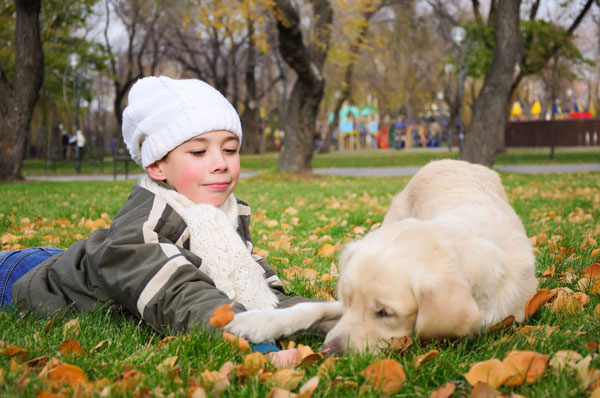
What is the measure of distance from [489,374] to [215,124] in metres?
1.96

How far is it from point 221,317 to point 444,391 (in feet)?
3.27

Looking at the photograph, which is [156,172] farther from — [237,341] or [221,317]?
[237,341]

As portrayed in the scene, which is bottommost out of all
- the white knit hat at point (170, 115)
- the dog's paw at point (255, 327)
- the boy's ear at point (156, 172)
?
the dog's paw at point (255, 327)

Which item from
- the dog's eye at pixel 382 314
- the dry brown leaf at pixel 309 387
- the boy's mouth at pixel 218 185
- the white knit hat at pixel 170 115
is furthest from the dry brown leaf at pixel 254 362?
the white knit hat at pixel 170 115

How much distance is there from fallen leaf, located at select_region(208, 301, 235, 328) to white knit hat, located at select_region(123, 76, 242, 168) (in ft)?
3.61

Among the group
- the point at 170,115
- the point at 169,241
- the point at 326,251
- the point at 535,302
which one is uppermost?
the point at 170,115

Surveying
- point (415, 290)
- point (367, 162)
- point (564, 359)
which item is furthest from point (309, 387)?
point (367, 162)

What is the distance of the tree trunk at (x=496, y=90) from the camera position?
1633 cm

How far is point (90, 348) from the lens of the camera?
260cm

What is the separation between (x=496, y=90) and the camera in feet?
53.7

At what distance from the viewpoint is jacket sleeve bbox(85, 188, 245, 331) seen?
271 cm

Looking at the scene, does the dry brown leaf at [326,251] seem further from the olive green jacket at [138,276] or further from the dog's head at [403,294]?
the dog's head at [403,294]

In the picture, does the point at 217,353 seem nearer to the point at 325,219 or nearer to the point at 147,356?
the point at 147,356

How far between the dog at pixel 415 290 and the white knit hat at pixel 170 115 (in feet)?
3.60
